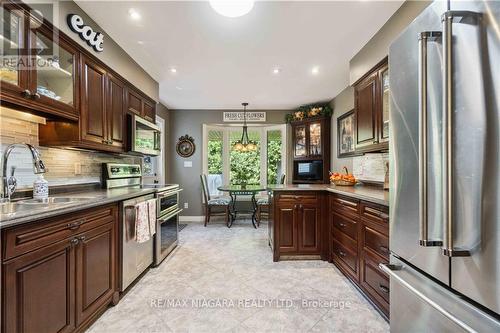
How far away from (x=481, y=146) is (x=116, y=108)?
2.93 metres

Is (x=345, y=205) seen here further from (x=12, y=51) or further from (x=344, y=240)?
(x=12, y=51)

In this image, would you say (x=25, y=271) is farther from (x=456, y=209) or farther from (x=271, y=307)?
(x=456, y=209)

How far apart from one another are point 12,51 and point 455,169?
94.0 inches

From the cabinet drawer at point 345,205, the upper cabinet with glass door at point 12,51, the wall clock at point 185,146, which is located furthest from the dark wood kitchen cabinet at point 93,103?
the wall clock at point 185,146

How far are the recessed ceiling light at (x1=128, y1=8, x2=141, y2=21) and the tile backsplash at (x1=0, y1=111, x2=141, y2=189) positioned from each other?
1212mm

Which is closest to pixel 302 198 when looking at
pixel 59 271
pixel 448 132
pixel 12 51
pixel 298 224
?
pixel 298 224

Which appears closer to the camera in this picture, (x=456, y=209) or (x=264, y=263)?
(x=456, y=209)

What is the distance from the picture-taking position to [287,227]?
9.68ft

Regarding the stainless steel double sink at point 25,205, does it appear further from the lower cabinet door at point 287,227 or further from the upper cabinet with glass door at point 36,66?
the lower cabinet door at point 287,227

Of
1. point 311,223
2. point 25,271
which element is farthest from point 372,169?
point 25,271

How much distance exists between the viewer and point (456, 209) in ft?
2.52

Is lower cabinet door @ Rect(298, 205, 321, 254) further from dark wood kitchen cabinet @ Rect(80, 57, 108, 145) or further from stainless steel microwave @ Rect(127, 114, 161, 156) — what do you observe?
dark wood kitchen cabinet @ Rect(80, 57, 108, 145)

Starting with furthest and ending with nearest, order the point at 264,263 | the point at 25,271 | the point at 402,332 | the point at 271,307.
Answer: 1. the point at 264,263
2. the point at 271,307
3. the point at 25,271
4. the point at 402,332

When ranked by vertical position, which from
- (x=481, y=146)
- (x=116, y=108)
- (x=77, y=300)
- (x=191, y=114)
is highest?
(x=191, y=114)
